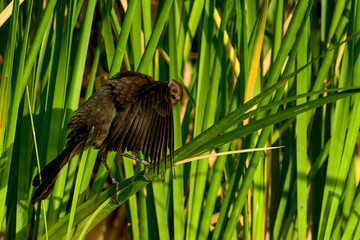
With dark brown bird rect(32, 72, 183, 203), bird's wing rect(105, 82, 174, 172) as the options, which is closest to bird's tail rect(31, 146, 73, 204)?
dark brown bird rect(32, 72, 183, 203)

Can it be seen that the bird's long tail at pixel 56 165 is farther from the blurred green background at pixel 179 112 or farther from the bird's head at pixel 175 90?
the bird's head at pixel 175 90

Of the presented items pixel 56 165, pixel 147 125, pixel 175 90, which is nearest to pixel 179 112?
pixel 175 90

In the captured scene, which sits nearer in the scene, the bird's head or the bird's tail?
the bird's tail

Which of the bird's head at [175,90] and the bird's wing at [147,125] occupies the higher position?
the bird's head at [175,90]

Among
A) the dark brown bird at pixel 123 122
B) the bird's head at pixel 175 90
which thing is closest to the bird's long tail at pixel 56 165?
the dark brown bird at pixel 123 122

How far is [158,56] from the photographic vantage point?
1698mm

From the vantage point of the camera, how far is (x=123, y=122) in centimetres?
132

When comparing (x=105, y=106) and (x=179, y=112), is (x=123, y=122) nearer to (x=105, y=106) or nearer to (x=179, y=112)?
(x=105, y=106)

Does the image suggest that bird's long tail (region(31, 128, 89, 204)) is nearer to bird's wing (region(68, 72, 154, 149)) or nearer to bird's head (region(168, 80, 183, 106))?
bird's wing (region(68, 72, 154, 149))

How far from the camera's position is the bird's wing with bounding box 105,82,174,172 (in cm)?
125

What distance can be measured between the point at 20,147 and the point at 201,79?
53 cm

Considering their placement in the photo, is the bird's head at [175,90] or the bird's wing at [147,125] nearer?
the bird's wing at [147,125]

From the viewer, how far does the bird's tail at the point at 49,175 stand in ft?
4.21

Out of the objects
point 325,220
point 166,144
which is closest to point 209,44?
point 166,144
